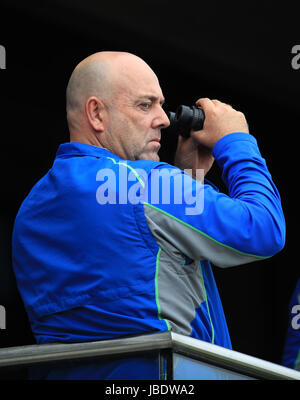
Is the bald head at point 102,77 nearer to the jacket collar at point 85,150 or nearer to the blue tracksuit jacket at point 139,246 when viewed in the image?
the jacket collar at point 85,150

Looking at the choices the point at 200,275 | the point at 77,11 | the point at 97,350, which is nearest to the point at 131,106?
the point at 200,275

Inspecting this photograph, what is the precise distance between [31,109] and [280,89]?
1504mm

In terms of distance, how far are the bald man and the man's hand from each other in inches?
2.2

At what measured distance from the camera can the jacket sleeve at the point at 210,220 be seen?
4.81 ft

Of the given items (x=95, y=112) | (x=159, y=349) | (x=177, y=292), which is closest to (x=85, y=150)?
(x=95, y=112)

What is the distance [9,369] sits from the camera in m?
1.36

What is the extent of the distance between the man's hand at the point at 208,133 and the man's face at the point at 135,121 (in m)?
0.09

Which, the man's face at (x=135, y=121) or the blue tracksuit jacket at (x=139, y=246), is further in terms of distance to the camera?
the man's face at (x=135, y=121)

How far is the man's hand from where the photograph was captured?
1.71 meters

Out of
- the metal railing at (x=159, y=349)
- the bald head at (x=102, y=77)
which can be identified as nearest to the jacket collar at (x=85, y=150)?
the bald head at (x=102, y=77)

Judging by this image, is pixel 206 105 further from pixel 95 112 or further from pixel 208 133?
pixel 95 112

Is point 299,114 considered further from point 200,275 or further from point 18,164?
point 200,275

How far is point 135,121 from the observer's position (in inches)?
68.0

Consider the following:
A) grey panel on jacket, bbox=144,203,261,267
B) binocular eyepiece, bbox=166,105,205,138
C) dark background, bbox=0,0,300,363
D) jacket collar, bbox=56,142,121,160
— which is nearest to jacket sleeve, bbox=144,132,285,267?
grey panel on jacket, bbox=144,203,261,267
